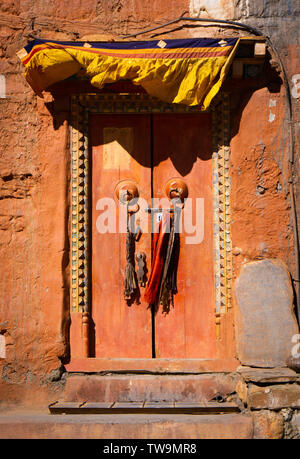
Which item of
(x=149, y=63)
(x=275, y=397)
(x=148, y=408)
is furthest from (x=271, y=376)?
(x=149, y=63)

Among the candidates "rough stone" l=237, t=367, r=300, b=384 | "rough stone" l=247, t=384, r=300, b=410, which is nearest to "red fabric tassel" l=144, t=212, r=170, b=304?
"rough stone" l=237, t=367, r=300, b=384

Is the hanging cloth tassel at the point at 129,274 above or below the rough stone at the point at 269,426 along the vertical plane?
above

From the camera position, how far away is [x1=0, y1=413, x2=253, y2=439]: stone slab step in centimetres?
426

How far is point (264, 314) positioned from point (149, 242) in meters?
1.26

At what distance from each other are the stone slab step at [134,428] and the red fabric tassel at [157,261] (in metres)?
1.25

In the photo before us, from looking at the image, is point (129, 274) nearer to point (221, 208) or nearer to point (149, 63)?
point (221, 208)

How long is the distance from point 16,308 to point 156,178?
1746mm

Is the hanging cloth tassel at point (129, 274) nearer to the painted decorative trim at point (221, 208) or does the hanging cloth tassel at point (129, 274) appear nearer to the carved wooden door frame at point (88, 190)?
the carved wooden door frame at point (88, 190)

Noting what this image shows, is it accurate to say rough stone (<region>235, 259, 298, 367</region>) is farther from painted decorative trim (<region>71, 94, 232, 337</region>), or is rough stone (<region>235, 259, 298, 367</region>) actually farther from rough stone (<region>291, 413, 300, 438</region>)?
rough stone (<region>291, 413, 300, 438</region>)

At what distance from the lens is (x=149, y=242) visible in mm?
5379

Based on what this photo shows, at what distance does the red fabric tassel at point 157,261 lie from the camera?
5.27 m

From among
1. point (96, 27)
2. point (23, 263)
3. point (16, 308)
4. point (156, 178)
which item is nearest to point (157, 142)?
point (156, 178)

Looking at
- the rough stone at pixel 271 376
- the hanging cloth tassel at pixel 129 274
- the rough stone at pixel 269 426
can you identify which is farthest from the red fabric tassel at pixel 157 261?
the rough stone at pixel 269 426

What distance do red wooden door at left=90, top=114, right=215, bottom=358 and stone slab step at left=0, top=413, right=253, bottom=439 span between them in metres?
0.97
